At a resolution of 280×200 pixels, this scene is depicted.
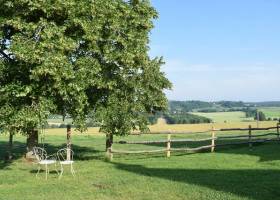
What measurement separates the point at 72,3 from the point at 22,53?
3275mm

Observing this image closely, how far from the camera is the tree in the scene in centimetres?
2192

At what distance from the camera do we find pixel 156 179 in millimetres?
19297

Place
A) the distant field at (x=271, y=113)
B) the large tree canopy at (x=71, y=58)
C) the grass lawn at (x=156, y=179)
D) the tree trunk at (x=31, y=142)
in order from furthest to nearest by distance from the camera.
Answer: the distant field at (x=271, y=113), the tree trunk at (x=31, y=142), the large tree canopy at (x=71, y=58), the grass lawn at (x=156, y=179)

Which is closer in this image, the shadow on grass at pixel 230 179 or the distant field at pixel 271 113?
the shadow on grass at pixel 230 179

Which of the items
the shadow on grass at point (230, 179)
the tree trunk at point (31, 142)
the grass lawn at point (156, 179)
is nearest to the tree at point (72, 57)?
the tree trunk at point (31, 142)

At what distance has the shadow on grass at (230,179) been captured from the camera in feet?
53.1

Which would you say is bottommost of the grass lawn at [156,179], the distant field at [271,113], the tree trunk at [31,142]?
the grass lawn at [156,179]

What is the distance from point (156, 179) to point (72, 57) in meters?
8.55

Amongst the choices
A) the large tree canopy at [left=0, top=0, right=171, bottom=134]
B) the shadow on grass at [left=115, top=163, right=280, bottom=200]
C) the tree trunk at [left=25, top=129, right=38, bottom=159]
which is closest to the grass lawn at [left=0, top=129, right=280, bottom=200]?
the shadow on grass at [left=115, top=163, right=280, bottom=200]

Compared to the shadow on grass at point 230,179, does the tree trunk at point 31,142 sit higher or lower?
higher

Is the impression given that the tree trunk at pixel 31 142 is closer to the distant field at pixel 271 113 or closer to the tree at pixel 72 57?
the tree at pixel 72 57

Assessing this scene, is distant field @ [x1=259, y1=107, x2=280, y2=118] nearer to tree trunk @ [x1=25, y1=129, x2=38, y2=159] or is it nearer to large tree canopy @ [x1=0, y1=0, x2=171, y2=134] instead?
large tree canopy @ [x1=0, y1=0, x2=171, y2=134]

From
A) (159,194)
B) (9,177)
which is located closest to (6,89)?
(9,177)

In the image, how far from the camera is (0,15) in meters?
23.8
